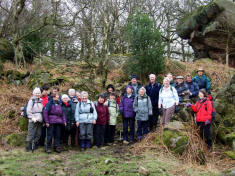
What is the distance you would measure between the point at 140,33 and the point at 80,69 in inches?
201

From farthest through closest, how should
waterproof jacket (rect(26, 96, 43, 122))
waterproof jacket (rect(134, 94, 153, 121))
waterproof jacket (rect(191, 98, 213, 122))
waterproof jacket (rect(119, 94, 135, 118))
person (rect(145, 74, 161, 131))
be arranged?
person (rect(145, 74, 161, 131)), waterproof jacket (rect(119, 94, 135, 118)), waterproof jacket (rect(134, 94, 153, 121)), waterproof jacket (rect(26, 96, 43, 122)), waterproof jacket (rect(191, 98, 213, 122))

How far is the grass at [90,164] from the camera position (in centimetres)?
475

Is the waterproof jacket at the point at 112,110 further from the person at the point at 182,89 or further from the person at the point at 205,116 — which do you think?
the person at the point at 205,116

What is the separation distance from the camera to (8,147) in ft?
22.5

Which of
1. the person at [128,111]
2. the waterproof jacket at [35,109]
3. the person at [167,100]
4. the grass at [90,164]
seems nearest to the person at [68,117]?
the waterproof jacket at [35,109]

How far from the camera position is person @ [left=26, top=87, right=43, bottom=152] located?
657 cm

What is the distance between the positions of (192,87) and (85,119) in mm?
4016

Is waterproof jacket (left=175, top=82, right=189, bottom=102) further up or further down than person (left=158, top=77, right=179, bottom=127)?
further up

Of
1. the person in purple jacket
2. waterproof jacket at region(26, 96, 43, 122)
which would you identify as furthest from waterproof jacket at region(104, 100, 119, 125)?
waterproof jacket at region(26, 96, 43, 122)

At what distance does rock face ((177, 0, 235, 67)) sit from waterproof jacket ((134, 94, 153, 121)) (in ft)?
30.8

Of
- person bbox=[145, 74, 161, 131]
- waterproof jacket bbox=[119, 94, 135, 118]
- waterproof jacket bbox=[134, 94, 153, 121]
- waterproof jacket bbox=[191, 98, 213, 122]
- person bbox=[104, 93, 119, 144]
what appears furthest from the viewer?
person bbox=[145, 74, 161, 131]

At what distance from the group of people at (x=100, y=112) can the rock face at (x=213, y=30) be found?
312 inches

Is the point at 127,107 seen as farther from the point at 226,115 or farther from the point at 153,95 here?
the point at 226,115

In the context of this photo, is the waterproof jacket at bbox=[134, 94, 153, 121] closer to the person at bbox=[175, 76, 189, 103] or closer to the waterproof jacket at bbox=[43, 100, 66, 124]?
the person at bbox=[175, 76, 189, 103]
